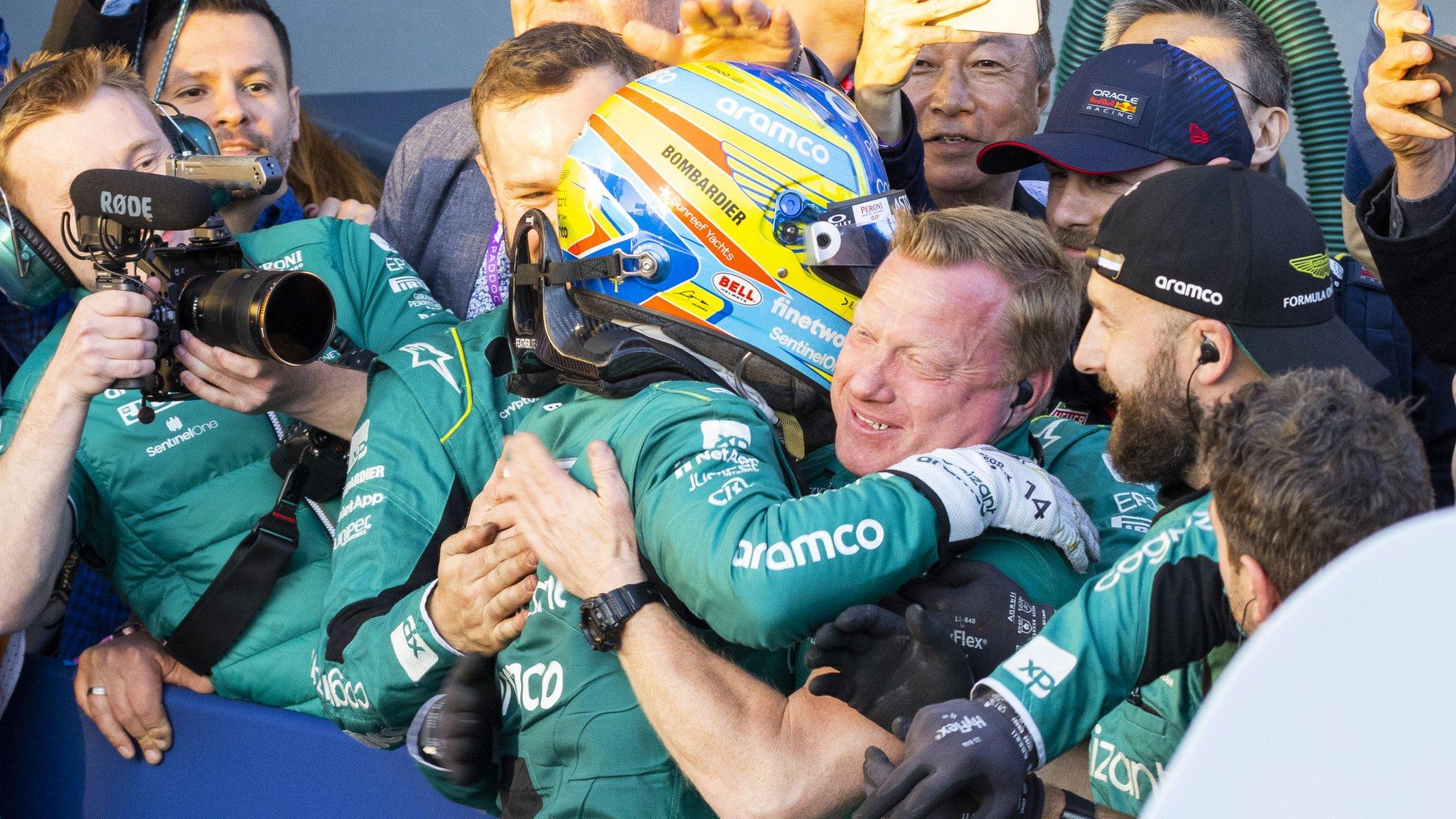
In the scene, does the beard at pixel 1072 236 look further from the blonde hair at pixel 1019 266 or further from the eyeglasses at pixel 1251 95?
the blonde hair at pixel 1019 266

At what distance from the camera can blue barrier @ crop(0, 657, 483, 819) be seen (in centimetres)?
261

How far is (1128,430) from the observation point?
6.71 ft

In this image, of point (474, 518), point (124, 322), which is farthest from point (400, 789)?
point (124, 322)

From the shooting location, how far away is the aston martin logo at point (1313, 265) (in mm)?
2109

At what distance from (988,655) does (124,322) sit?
159cm

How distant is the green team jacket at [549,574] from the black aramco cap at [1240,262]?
1.14 feet

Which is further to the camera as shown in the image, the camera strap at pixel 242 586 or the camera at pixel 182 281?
the camera strap at pixel 242 586

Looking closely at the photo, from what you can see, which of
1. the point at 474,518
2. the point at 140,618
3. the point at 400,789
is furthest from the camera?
the point at 140,618

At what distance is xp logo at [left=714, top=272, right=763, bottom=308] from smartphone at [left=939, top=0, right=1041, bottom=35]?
0.57m

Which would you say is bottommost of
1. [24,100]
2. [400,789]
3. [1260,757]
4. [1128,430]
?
[400,789]

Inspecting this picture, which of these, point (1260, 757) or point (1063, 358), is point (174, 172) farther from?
point (1260, 757)

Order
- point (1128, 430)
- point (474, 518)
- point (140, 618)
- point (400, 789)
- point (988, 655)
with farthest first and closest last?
point (140, 618) < point (400, 789) < point (474, 518) < point (1128, 430) < point (988, 655)

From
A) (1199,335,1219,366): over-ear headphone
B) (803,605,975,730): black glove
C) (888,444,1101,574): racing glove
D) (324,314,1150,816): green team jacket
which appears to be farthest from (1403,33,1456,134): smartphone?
(803,605,975,730): black glove

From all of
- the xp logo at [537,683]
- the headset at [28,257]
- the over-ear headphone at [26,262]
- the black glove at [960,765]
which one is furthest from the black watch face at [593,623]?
the over-ear headphone at [26,262]
